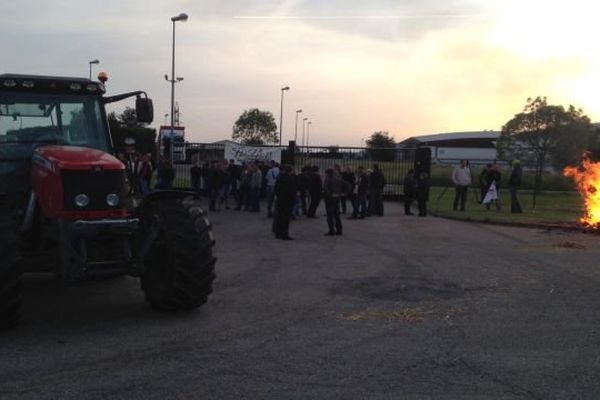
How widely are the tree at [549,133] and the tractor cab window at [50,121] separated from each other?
28949 millimetres

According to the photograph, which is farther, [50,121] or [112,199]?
[50,121]

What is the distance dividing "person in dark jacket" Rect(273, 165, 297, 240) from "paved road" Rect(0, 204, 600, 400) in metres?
3.11

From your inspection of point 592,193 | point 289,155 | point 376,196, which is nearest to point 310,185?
point 376,196

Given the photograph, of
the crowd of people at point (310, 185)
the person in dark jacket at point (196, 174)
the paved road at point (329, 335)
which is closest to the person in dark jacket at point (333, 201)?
the crowd of people at point (310, 185)

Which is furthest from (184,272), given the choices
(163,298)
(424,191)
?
(424,191)

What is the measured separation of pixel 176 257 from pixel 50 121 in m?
2.31

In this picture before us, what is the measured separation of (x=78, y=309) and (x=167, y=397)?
329 centimetres

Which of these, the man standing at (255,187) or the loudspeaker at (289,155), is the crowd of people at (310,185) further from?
the loudspeaker at (289,155)

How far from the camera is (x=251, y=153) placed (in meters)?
27.5

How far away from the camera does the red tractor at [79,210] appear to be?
6930 millimetres

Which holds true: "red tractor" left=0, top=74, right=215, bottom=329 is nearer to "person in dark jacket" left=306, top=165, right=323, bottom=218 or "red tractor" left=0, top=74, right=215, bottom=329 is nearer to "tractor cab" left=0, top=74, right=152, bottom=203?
"tractor cab" left=0, top=74, right=152, bottom=203

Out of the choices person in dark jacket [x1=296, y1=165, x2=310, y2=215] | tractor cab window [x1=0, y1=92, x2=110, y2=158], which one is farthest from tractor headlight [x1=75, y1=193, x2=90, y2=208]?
person in dark jacket [x1=296, y1=165, x2=310, y2=215]

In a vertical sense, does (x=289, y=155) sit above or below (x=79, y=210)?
above

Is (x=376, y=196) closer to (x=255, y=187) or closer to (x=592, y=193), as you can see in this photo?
(x=255, y=187)
